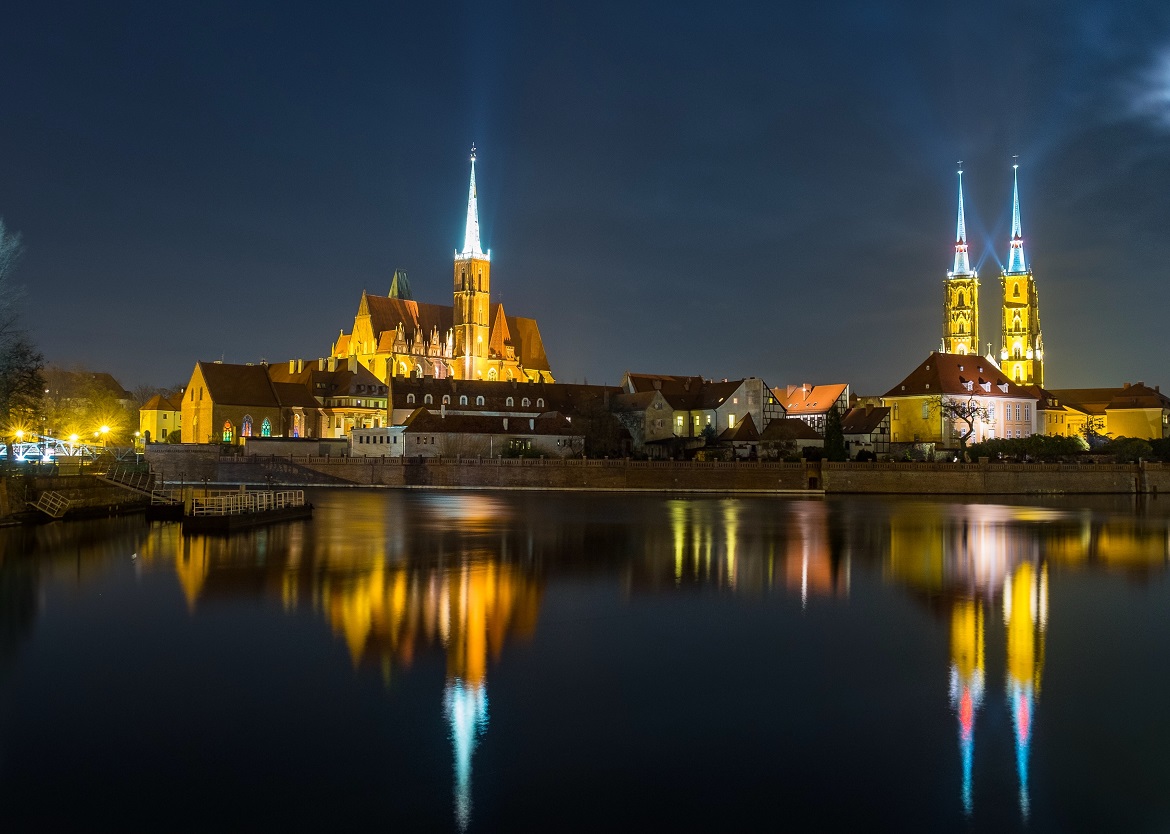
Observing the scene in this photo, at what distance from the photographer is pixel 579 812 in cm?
962

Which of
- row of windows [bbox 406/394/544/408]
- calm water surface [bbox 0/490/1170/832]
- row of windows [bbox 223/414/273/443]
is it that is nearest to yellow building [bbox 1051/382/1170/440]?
row of windows [bbox 406/394/544/408]

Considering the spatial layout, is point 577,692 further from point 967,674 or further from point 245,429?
point 245,429

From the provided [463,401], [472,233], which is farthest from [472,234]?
[463,401]

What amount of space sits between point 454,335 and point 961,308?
53048 mm

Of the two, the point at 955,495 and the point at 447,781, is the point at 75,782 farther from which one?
the point at 955,495

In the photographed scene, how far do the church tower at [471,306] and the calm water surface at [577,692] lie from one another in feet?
243

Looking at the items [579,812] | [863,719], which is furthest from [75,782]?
[863,719]

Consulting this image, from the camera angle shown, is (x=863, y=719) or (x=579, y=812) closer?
(x=579, y=812)

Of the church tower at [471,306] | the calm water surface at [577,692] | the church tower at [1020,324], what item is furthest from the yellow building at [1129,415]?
the calm water surface at [577,692]

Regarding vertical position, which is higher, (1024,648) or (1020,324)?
(1020,324)

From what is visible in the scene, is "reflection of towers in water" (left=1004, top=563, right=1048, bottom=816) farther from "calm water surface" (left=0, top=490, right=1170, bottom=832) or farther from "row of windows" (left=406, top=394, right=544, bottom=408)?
"row of windows" (left=406, top=394, right=544, bottom=408)

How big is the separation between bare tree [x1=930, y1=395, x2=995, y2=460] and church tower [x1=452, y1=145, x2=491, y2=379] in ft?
145

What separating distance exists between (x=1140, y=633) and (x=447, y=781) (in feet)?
44.1

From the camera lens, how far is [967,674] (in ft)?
48.9
